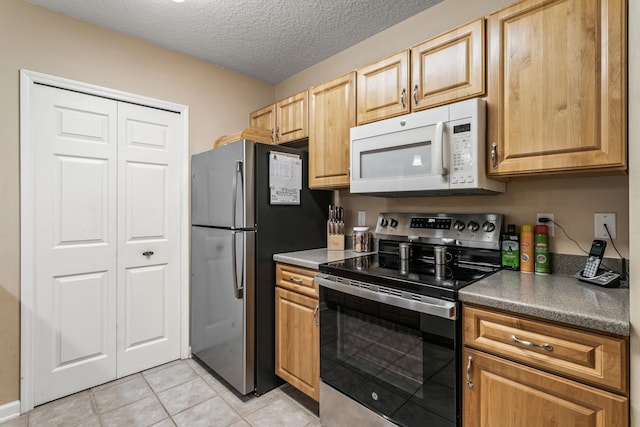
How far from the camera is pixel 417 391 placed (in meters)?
1.34

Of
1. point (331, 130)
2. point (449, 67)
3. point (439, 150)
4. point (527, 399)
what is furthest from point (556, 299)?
point (331, 130)

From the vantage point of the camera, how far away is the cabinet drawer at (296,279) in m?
1.89

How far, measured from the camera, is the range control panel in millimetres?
1723

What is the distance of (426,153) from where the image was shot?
1.64m

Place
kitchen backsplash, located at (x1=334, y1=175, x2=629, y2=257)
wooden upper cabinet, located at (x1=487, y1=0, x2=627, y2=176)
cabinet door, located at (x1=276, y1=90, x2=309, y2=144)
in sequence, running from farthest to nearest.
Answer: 1. cabinet door, located at (x1=276, y1=90, x2=309, y2=144)
2. kitchen backsplash, located at (x1=334, y1=175, x2=629, y2=257)
3. wooden upper cabinet, located at (x1=487, y1=0, x2=627, y2=176)

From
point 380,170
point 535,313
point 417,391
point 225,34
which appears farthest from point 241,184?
point 535,313

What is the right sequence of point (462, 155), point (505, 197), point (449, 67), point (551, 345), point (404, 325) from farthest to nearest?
point (505, 197) < point (449, 67) < point (462, 155) < point (404, 325) < point (551, 345)

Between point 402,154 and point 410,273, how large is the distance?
0.65m

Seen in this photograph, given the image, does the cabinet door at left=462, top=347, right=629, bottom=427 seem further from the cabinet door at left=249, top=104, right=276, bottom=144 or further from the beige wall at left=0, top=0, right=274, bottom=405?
the beige wall at left=0, top=0, right=274, bottom=405

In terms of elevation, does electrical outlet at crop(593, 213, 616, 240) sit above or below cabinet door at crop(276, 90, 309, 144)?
below

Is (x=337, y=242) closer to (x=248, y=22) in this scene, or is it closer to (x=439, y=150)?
(x=439, y=150)

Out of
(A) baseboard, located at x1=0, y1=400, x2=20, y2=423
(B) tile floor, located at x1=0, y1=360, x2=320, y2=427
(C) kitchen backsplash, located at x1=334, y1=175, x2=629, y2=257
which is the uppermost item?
(C) kitchen backsplash, located at x1=334, y1=175, x2=629, y2=257

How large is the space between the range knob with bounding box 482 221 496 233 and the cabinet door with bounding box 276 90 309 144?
1.38 meters

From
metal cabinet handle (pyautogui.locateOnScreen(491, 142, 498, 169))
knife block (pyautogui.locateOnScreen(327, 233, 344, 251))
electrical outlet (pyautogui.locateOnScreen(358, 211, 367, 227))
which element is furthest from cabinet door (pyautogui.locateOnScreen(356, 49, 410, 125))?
knife block (pyautogui.locateOnScreen(327, 233, 344, 251))
